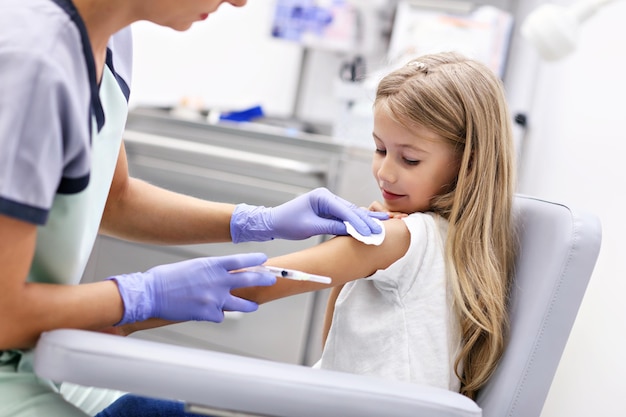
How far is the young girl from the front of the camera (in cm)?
106

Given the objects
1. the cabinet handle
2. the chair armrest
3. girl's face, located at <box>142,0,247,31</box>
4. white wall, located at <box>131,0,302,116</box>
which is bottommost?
the chair armrest

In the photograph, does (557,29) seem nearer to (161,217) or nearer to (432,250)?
(432,250)

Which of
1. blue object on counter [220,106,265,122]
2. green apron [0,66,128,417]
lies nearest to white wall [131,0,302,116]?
blue object on counter [220,106,265,122]

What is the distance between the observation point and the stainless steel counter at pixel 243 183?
2.24 metres

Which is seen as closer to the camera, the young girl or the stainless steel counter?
the young girl

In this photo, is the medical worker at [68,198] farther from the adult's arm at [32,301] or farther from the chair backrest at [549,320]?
the chair backrest at [549,320]

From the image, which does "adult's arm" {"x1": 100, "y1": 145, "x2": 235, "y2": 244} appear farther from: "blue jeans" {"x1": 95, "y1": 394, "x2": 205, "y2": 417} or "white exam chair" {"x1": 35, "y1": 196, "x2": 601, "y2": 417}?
"white exam chair" {"x1": 35, "y1": 196, "x2": 601, "y2": 417}

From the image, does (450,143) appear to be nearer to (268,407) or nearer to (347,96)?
(268,407)

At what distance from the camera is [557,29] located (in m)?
1.69

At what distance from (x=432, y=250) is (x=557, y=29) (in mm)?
896

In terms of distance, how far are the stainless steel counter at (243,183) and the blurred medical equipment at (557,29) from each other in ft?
2.12

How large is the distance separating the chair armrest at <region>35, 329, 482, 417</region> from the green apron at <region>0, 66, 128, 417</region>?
11cm

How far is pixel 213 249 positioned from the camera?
2.31m

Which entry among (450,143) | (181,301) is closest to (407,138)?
(450,143)
